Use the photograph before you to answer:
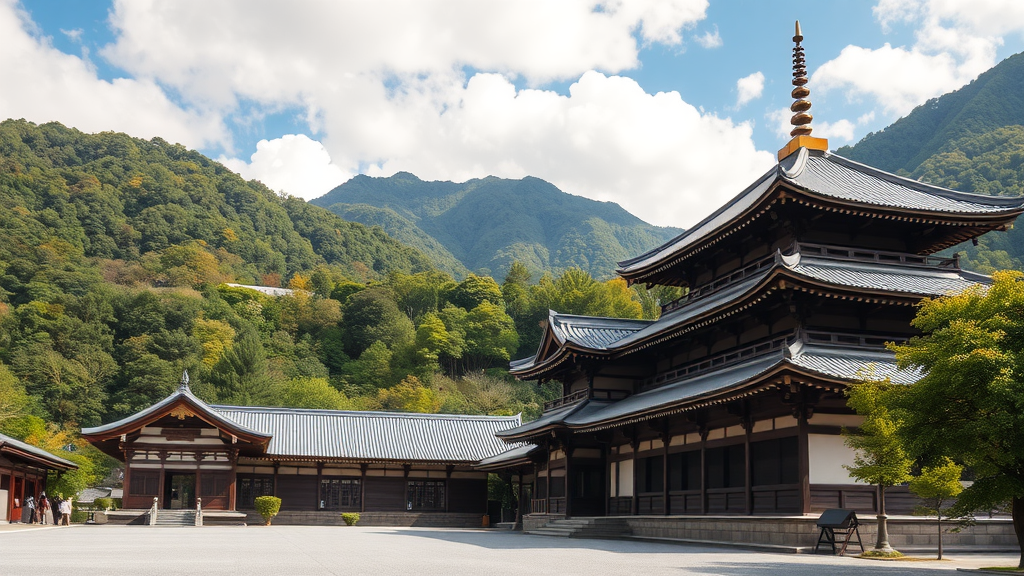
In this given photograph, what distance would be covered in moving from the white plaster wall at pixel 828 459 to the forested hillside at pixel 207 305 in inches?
1542

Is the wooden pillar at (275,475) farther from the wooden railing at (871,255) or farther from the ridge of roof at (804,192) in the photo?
the wooden railing at (871,255)

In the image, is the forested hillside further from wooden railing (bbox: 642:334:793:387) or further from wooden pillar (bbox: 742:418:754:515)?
wooden pillar (bbox: 742:418:754:515)

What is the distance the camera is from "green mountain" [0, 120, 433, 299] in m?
Answer: 89.4

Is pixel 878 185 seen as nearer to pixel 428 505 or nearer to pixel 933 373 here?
pixel 933 373

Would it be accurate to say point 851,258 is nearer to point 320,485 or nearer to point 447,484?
point 447,484

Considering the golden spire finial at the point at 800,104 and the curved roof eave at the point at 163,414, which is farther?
the curved roof eave at the point at 163,414

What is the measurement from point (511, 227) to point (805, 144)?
427 feet

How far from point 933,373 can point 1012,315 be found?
61.9 inches

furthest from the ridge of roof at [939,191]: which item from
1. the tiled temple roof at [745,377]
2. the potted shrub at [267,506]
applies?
the potted shrub at [267,506]

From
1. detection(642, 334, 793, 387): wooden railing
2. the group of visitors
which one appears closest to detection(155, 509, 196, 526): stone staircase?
the group of visitors

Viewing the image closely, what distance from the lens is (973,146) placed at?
79.6 m

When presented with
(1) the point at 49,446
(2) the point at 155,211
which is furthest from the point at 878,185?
(2) the point at 155,211

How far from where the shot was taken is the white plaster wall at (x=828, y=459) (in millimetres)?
19953

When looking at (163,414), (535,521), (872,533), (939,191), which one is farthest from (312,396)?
(872,533)
